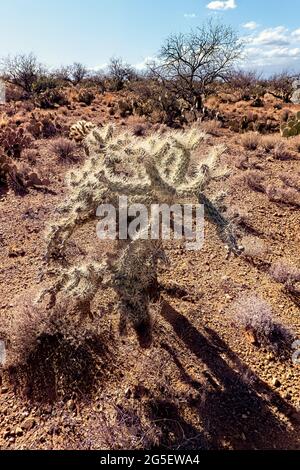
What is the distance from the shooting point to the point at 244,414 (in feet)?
10.1

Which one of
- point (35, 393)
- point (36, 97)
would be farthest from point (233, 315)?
point (36, 97)

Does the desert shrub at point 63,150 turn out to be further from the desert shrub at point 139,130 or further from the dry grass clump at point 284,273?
the dry grass clump at point 284,273

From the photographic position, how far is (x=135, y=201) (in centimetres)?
340

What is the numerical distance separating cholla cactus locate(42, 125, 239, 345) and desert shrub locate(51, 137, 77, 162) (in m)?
5.52

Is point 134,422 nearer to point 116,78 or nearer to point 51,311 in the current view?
point 51,311

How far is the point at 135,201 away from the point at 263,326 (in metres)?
1.88

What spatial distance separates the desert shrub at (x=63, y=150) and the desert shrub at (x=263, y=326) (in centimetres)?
645

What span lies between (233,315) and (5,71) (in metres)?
25.3

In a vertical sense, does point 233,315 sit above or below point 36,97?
below

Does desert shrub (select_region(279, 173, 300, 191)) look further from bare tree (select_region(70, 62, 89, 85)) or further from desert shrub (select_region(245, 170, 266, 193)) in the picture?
bare tree (select_region(70, 62, 89, 85))

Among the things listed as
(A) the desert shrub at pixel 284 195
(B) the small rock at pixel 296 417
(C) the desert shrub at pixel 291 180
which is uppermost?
(C) the desert shrub at pixel 291 180

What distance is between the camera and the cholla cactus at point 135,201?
3.19 m

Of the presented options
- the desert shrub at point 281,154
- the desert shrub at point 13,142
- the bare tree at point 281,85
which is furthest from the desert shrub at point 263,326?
the bare tree at point 281,85

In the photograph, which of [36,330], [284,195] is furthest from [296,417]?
[284,195]
